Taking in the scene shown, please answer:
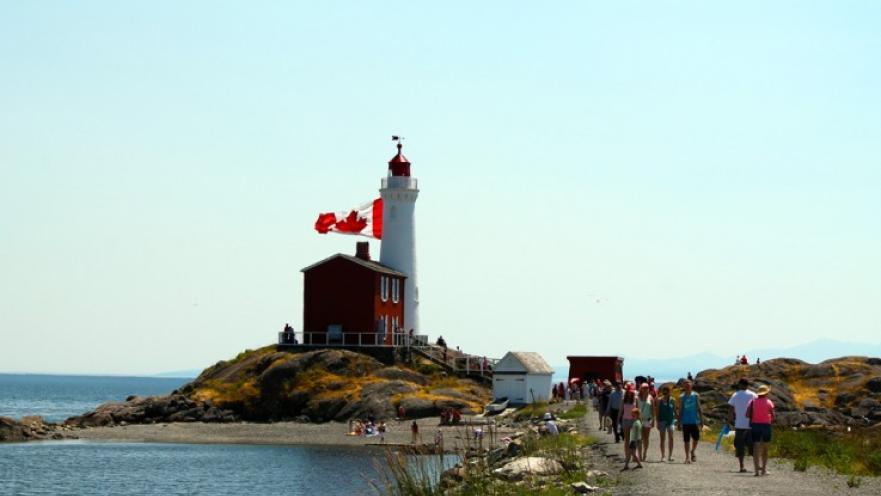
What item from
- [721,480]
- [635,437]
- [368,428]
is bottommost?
[721,480]

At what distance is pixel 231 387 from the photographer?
6925 centimetres

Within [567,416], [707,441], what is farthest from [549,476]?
[567,416]

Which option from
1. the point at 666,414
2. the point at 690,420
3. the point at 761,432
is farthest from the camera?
the point at 666,414

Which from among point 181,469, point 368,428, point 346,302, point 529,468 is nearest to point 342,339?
point 346,302

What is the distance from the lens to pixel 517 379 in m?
66.8

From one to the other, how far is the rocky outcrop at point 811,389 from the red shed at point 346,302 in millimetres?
17995

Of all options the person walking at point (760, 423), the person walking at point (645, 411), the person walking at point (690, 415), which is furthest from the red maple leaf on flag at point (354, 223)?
the person walking at point (760, 423)

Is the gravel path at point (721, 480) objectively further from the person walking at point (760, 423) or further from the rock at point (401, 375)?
the rock at point (401, 375)

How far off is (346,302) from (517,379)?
1131 cm

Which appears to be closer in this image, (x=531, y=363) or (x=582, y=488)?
(x=582, y=488)

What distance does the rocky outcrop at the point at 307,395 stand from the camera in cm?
6494

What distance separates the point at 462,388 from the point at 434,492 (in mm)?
46475

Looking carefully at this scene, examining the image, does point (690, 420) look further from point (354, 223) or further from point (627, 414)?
point (354, 223)

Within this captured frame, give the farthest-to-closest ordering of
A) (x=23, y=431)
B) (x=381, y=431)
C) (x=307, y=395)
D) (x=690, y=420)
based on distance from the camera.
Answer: (x=307, y=395) < (x=23, y=431) < (x=381, y=431) < (x=690, y=420)
